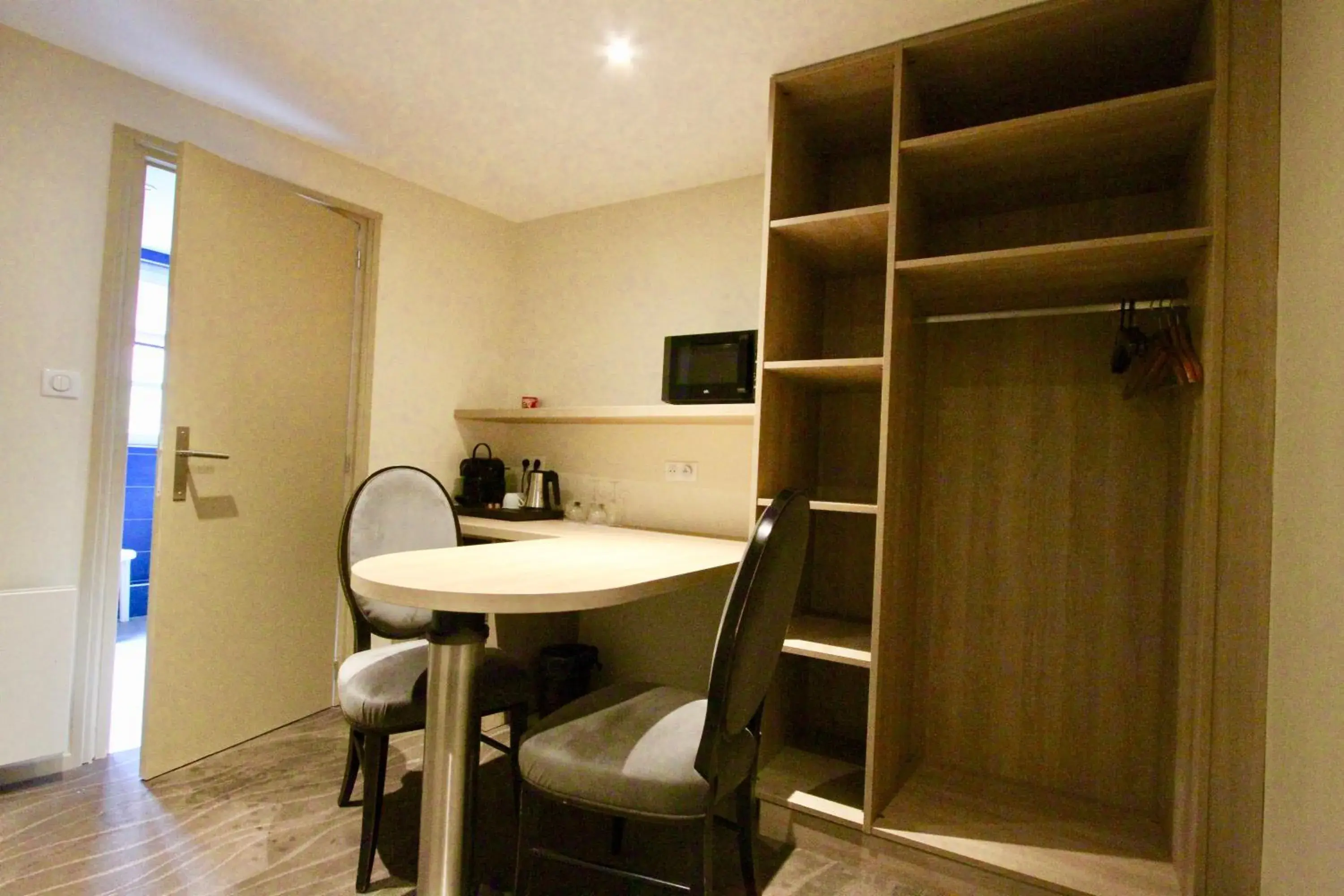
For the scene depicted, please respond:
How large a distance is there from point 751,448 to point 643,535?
1.79ft

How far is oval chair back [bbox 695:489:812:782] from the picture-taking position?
44.7 inches

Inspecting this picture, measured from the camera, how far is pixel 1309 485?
126 cm

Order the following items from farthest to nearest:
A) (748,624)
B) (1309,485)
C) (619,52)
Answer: (619,52), (1309,485), (748,624)

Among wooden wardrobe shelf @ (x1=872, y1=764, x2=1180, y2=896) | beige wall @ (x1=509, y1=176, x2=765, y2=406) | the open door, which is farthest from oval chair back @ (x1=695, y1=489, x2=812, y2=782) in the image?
the open door

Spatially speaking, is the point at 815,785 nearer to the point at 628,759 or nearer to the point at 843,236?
the point at 628,759

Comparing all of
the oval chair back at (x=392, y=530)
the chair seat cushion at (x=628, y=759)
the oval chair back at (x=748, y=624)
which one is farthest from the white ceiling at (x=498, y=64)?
the chair seat cushion at (x=628, y=759)

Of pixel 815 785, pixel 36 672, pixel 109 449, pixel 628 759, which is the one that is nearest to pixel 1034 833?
pixel 815 785

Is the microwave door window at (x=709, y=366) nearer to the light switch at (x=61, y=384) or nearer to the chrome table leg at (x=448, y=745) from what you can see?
the chrome table leg at (x=448, y=745)

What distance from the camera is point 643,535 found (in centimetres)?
254

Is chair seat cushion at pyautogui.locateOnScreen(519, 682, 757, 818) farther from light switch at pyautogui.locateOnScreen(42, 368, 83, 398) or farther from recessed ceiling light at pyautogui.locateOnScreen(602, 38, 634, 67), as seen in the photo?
light switch at pyautogui.locateOnScreen(42, 368, 83, 398)

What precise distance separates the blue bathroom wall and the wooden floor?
257 centimetres

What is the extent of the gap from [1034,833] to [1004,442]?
1137mm

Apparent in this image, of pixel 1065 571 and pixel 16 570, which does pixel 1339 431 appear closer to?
pixel 1065 571

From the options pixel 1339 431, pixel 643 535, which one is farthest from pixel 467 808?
pixel 1339 431
